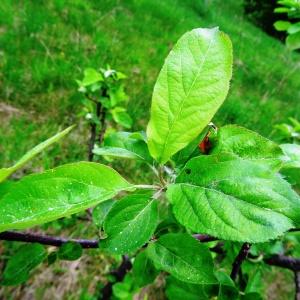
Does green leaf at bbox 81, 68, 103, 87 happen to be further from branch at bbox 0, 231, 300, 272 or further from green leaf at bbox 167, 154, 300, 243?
green leaf at bbox 167, 154, 300, 243

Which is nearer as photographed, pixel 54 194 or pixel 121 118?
pixel 54 194

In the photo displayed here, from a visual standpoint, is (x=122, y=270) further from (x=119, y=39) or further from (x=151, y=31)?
(x=151, y=31)

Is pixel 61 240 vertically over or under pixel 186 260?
under

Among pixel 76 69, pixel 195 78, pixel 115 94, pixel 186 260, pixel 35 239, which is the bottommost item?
pixel 76 69

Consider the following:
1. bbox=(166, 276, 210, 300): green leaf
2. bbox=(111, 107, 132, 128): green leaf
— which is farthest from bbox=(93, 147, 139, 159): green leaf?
bbox=(111, 107, 132, 128): green leaf

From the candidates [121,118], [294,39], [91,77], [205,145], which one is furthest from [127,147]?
[121,118]

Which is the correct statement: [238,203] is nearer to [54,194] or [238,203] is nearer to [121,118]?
[54,194]
